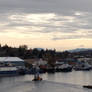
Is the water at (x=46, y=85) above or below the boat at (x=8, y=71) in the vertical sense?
below

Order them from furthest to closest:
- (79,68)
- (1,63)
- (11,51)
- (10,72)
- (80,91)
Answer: (11,51) < (79,68) < (1,63) < (10,72) < (80,91)

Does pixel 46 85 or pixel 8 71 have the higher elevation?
pixel 8 71

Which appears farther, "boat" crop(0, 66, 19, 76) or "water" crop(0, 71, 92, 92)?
"boat" crop(0, 66, 19, 76)

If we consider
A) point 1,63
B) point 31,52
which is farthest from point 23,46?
point 1,63

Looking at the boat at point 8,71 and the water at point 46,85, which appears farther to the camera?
the boat at point 8,71

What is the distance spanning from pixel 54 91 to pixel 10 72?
18.8 metres

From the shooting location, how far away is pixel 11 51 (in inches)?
2382

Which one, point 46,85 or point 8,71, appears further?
point 8,71

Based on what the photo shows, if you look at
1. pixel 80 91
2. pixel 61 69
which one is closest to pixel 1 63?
pixel 61 69

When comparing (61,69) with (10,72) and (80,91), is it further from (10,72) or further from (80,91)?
(80,91)

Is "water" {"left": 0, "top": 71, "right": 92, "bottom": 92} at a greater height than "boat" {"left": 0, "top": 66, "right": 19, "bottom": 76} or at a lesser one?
lesser

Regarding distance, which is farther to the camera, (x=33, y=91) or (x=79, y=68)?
(x=79, y=68)

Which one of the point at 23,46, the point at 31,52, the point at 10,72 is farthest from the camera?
the point at 23,46

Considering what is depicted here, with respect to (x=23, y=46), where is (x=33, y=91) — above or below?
below
